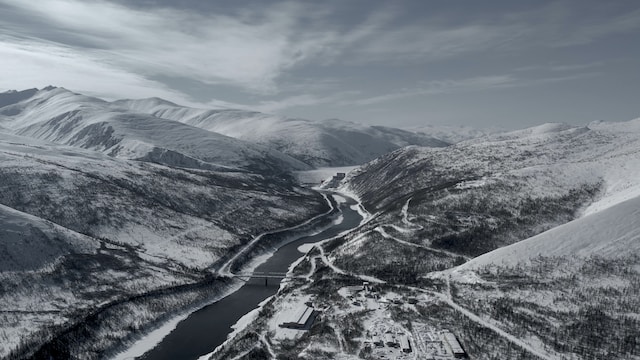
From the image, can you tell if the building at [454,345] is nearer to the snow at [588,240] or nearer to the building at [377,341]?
the building at [377,341]

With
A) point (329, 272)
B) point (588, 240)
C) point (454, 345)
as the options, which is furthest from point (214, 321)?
point (588, 240)

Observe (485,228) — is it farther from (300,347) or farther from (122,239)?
(122,239)

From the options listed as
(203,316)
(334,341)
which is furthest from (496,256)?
(203,316)

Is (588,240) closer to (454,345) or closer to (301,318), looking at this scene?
(454,345)

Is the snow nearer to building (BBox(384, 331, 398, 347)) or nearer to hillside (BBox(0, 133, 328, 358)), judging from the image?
building (BBox(384, 331, 398, 347))

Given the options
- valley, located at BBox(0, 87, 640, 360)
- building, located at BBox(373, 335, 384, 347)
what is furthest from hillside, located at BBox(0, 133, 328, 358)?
building, located at BBox(373, 335, 384, 347)
